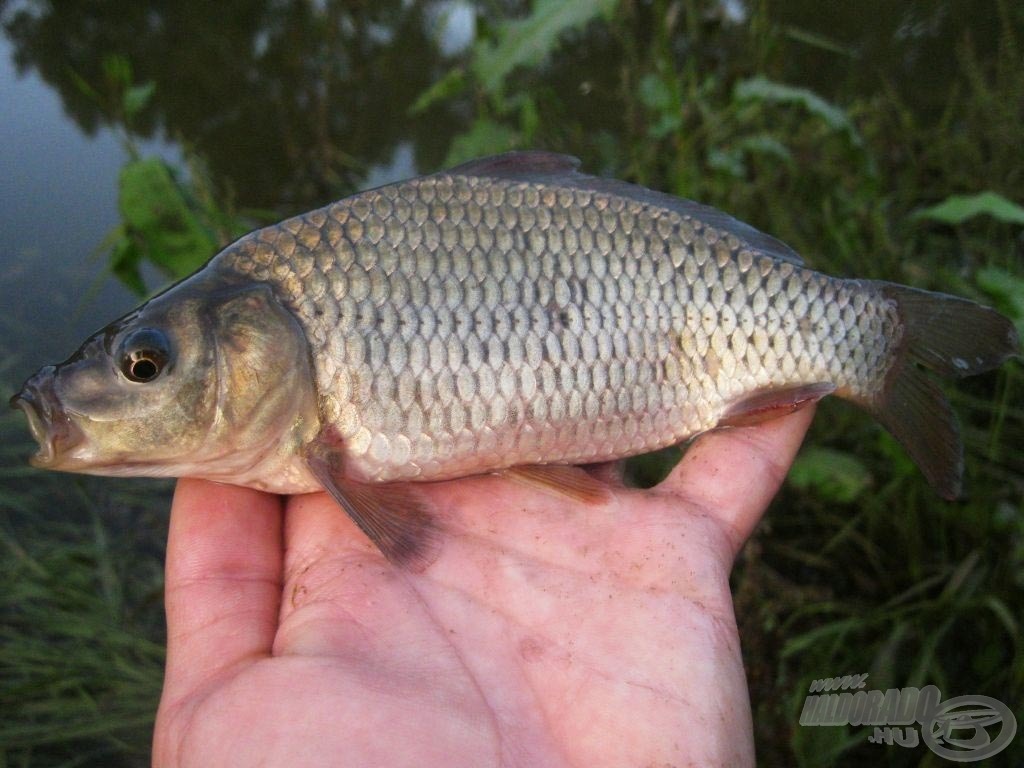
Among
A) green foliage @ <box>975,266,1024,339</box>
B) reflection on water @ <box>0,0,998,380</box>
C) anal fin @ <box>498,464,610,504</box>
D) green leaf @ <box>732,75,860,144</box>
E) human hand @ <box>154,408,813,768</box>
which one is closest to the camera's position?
human hand @ <box>154,408,813,768</box>

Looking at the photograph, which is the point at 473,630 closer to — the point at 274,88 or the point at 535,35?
the point at 535,35

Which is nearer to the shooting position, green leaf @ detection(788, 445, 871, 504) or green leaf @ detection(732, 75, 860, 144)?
green leaf @ detection(788, 445, 871, 504)

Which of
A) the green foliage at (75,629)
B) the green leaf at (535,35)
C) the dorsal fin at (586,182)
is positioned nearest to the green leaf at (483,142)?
the green leaf at (535,35)

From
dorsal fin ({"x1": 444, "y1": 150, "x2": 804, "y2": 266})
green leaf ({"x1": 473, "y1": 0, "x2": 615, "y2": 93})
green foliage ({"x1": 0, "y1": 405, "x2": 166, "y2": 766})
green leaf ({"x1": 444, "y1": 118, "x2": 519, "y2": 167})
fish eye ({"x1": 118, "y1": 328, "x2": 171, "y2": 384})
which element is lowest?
green foliage ({"x1": 0, "y1": 405, "x2": 166, "y2": 766})

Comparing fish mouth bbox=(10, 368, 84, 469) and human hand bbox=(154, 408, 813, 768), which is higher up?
fish mouth bbox=(10, 368, 84, 469)

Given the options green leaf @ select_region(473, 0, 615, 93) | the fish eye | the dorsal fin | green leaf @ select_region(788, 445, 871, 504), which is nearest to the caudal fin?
the dorsal fin

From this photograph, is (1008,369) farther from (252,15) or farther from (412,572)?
(252,15)

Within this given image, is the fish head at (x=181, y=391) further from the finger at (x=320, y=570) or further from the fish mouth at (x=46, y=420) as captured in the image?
the finger at (x=320, y=570)

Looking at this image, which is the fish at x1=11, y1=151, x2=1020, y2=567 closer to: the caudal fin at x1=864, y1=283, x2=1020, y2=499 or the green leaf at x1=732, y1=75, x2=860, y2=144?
the caudal fin at x1=864, y1=283, x2=1020, y2=499
